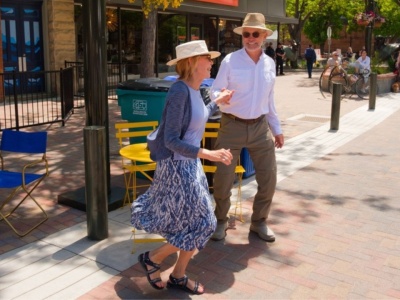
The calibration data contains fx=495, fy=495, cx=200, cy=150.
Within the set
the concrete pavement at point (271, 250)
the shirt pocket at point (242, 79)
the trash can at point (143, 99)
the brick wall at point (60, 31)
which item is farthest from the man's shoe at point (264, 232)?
the brick wall at point (60, 31)

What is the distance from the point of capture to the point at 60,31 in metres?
15.5

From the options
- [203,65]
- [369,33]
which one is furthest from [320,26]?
[203,65]

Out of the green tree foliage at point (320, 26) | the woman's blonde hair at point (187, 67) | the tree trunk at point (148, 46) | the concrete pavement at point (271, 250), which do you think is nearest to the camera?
the woman's blonde hair at point (187, 67)

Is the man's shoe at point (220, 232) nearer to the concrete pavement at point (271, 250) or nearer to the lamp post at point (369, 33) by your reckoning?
the concrete pavement at point (271, 250)

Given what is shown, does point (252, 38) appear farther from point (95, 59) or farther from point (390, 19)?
point (390, 19)

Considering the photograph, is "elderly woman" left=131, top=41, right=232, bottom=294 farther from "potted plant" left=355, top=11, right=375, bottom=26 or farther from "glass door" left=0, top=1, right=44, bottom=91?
"potted plant" left=355, top=11, right=375, bottom=26

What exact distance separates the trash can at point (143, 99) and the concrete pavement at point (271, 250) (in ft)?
3.03

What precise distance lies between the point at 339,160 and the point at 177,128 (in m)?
5.28

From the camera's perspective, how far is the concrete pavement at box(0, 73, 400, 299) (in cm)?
373

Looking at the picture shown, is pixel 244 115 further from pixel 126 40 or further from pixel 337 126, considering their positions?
pixel 126 40

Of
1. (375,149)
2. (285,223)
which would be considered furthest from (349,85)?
(285,223)

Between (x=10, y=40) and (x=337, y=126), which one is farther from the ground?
(x=10, y=40)

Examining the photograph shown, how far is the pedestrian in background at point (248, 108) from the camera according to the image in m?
4.30

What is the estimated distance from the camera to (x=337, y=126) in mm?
10688
